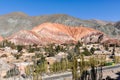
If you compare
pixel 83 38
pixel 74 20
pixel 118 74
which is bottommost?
pixel 118 74

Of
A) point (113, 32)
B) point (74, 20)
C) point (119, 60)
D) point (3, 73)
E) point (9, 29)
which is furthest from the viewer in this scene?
point (74, 20)

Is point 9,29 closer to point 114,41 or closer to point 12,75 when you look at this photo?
point 114,41

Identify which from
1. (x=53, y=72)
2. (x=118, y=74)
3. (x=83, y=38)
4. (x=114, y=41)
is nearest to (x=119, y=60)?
(x=118, y=74)

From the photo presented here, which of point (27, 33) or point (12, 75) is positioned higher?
point (27, 33)

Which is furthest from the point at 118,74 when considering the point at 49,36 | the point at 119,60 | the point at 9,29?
the point at 9,29

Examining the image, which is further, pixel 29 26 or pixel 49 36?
pixel 29 26

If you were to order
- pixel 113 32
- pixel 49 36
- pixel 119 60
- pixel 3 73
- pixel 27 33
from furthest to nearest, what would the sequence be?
pixel 113 32, pixel 49 36, pixel 27 33, pixel 119 60, pixel 3 73

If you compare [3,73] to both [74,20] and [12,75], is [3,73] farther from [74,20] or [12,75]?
[74,20]
